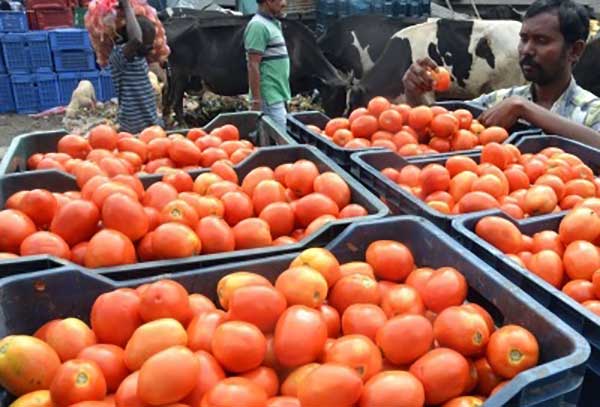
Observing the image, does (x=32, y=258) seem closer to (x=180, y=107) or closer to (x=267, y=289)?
(x=267, y=289)

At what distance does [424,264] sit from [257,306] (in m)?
0.70

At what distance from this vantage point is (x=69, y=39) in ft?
34.7

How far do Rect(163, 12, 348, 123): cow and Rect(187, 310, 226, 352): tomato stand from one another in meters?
8.44

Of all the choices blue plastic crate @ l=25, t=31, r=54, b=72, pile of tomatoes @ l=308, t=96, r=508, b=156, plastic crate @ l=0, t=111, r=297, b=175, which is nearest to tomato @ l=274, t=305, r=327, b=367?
plastic crate @ l=0, t=111, r=297, b=175

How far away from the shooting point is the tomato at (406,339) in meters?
1.39

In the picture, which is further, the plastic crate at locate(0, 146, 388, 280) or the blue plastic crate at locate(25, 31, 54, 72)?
the blue plastic crate at locate(25, 31, 54, 72)

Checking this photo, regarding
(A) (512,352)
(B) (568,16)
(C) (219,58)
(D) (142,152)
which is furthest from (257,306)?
(C) (219,58)

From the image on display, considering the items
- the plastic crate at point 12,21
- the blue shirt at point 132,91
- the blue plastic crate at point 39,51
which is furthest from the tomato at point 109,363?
the plastic crate at point 12,21

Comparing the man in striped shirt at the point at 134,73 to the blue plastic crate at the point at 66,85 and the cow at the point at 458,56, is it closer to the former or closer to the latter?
the cow at the point at 458,56

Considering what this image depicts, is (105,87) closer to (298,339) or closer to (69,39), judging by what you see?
(69,39)

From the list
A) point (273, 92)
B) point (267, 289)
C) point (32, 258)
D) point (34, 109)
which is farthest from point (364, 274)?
point (34, 109)

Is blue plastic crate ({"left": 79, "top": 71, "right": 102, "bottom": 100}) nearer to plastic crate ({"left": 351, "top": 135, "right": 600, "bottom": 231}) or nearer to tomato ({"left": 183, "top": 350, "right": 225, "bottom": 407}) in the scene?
plastic crate ({"left": 351, "top": 135, "right": 600, "bottom": 231})

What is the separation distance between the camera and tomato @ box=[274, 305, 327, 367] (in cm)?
137

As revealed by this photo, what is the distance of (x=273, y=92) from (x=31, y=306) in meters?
4.94
